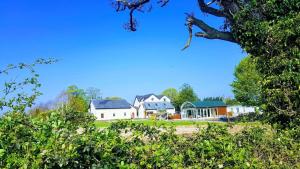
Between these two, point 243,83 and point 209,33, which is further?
point 243,83

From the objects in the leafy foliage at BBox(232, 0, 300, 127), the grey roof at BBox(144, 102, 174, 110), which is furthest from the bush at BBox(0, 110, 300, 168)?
the grey roof at BBox(144, 102, 174, 110)

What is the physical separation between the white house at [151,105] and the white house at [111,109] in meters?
2.42

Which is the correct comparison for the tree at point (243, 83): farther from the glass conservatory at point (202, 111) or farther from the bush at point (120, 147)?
the bush at point (120, 147)

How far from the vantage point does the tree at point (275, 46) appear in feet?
21.3

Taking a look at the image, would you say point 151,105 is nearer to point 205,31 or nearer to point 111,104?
point 111,104

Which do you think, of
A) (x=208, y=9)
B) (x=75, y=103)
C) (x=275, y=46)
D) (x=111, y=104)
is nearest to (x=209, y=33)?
(x=208, y=9)

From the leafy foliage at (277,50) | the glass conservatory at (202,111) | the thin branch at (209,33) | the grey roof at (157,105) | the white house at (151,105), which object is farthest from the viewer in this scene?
the grey roof at (157,105)

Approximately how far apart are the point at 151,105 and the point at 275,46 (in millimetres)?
86885

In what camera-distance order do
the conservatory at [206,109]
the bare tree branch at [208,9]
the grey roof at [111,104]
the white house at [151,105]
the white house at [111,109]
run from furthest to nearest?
the white house at [151,105]
the grey roof at [111,104]
the white house at [111,109]
the conservatory at [206,109]
the bare tree branch at [208,9]

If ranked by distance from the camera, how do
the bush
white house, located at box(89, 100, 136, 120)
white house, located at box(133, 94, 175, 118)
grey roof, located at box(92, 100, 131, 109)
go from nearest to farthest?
the bush
white house, located at box(89, 100, 136, 120)
grey roof, located at box(92, 100, 131, 109)
white house, located at box(133, 94, 175, 118)

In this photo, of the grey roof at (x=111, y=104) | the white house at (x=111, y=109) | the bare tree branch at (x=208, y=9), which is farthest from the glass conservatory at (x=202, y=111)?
the bare tree branch at (x=208, y=9)

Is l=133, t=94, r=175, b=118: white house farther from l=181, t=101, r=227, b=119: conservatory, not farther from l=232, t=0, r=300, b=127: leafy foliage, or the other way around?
l=232, t=0, r=300, b=127: leafy foliage

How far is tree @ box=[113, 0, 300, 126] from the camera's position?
6.50 meters

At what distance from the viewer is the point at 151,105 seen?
93.5 metres
